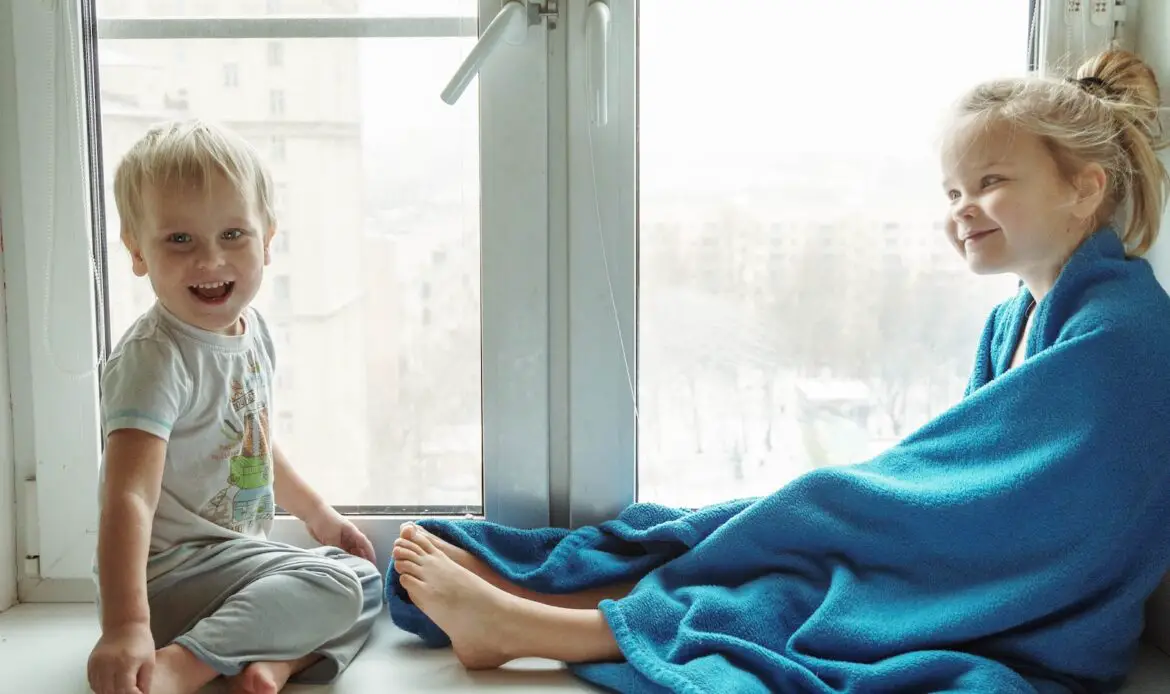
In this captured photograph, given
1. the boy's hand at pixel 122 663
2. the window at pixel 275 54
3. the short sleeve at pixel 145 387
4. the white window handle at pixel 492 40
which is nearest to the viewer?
the boy's hand at pixel 122 663

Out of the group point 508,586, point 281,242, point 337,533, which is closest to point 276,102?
point 281,242

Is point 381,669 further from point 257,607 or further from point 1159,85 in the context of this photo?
point 1159,85

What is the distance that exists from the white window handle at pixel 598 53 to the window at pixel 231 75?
1.26ft

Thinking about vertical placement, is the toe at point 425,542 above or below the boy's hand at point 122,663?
above

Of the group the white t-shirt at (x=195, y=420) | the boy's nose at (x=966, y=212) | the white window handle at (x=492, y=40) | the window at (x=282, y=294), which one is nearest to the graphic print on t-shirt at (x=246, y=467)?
the white t-shirt at (x=195, y=420)

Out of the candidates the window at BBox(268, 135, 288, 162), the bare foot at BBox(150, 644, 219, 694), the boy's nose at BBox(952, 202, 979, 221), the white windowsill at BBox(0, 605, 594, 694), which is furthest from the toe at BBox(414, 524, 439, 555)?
the boy's nose at BBox(952, 202, 979, 221)

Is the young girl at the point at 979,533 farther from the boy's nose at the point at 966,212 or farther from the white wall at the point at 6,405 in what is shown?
the white wall at the point at 6,405

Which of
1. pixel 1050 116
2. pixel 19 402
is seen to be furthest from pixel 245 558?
pixel 1050 116

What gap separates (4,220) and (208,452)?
376mm

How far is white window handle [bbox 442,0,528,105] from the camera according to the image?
3.26 ft

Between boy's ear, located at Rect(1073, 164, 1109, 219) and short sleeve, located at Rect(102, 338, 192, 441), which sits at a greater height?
boy's ear, located at Rect(1073, 164, 1109, 219)

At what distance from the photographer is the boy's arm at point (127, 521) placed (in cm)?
82

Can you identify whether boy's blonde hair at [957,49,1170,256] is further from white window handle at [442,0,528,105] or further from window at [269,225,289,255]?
window at [269,225,289,255]

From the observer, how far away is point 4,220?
42.8 inches
